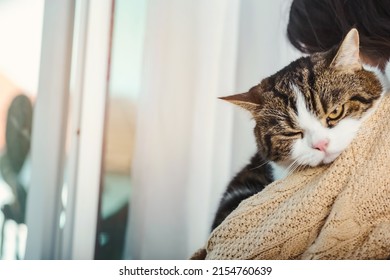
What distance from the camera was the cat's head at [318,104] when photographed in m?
0.74

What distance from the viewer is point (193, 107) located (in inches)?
33.0

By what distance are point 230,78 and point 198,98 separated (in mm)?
62

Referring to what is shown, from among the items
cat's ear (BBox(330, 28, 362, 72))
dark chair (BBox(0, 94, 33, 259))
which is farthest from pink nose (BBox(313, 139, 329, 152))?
dark chair (BBox(0, 94, 33, 259))

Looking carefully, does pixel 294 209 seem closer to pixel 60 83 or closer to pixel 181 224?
pixel 181 224

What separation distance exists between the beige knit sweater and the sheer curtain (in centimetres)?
13

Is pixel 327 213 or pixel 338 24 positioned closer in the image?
pixel 327 213

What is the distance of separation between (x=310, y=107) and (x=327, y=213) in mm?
165

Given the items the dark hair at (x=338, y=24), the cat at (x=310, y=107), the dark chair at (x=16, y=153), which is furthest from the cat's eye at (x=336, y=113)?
the dark chair at (x=16, y=153)

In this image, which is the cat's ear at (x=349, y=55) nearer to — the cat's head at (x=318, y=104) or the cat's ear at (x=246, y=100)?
the cat's head at (x=318, y=104)

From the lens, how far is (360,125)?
73cm

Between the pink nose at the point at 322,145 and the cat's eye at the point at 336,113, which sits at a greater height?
the cat's eye at the point at 336,113

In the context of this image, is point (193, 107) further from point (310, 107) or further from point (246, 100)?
point (310, 107)

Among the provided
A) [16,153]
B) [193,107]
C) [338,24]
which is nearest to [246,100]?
[193,107]
